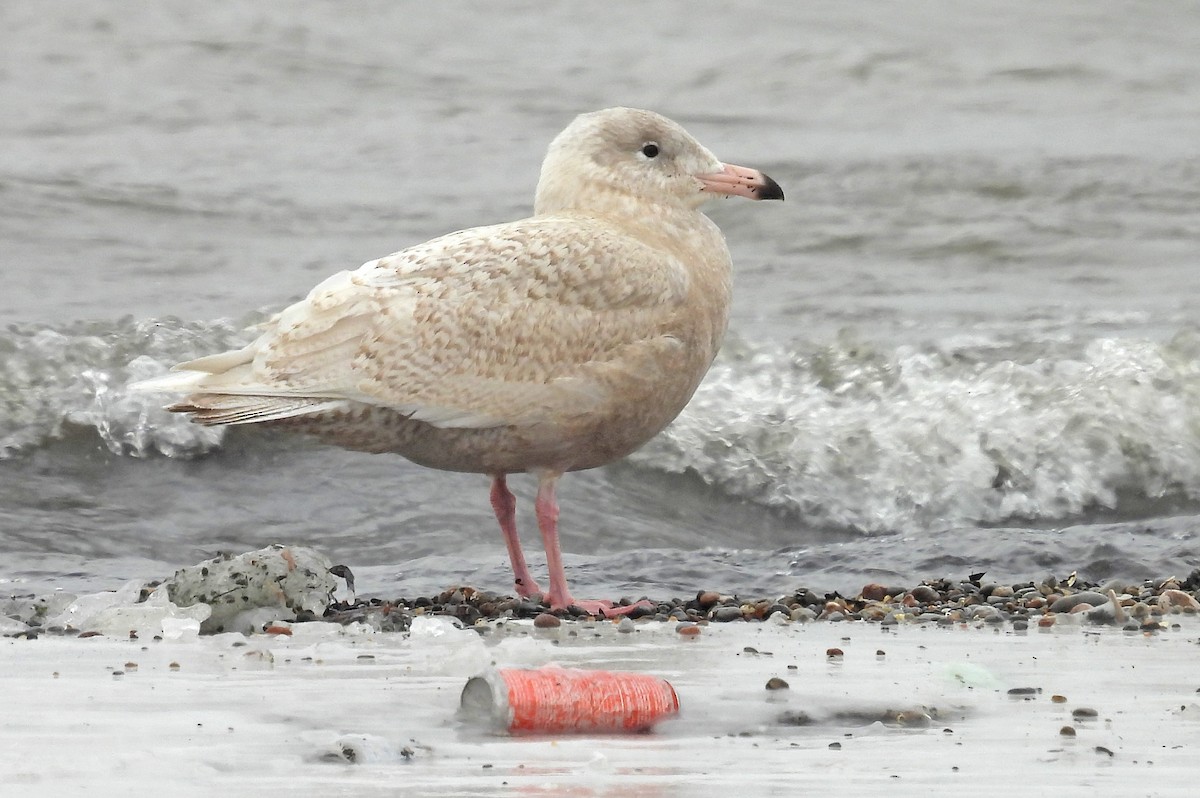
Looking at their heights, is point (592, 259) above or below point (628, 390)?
above

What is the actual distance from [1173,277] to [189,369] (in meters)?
7.57

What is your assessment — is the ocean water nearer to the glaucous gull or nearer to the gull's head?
the glaucous gull

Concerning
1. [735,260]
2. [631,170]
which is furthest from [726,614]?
[735,260]

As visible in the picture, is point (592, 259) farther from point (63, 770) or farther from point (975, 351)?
point (975, 351)

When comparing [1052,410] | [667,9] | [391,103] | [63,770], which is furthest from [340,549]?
[667,9]

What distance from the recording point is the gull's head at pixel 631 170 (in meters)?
6.30

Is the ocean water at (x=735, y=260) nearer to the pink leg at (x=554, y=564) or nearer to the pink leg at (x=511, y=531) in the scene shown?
the pink leg at (x=511, y=531)

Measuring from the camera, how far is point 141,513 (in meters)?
8.25

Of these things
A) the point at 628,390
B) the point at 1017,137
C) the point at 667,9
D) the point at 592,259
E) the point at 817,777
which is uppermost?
the point at 667,9

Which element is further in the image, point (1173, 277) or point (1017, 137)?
point (1017, 137)

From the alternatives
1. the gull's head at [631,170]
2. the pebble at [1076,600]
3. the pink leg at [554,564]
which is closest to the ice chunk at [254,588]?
the pink leg at [554,564]

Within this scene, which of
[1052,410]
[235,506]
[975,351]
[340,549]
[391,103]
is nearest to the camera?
[340,549]

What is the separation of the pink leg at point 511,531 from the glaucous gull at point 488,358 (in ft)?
0.84

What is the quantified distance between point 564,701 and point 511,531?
278 cm
